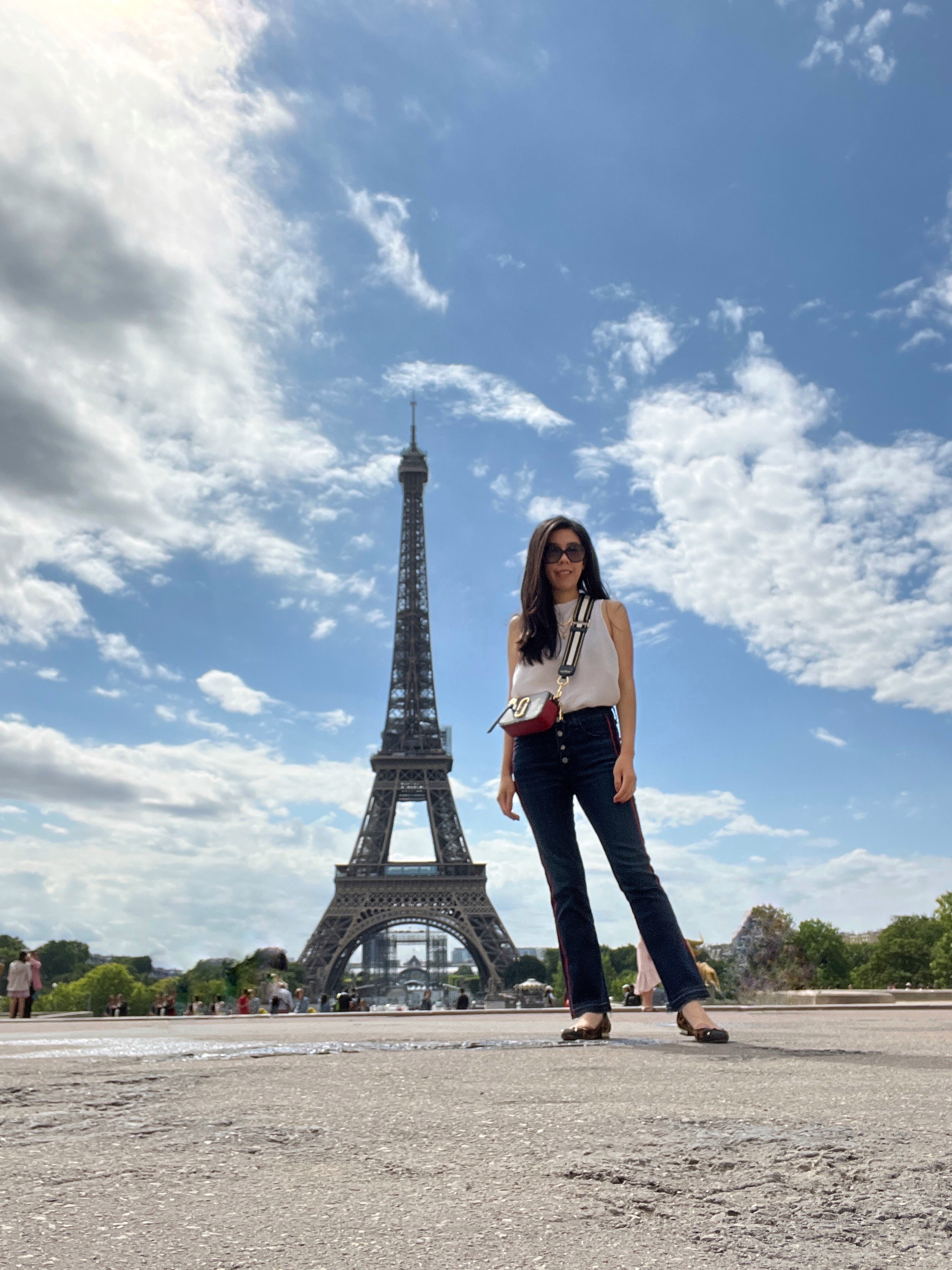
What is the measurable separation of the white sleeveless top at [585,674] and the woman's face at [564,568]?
0.47 feet

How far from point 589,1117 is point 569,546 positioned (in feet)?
9.90

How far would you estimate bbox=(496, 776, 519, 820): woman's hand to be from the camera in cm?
508

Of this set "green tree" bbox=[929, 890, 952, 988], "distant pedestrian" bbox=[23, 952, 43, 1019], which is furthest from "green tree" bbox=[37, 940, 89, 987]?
"distant pedestrian" bbox=[23, 952, 43, 1019]

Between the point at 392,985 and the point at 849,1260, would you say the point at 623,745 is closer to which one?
the point at 849,1260

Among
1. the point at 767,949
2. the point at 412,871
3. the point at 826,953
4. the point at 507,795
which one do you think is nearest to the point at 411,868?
the point at 412,871

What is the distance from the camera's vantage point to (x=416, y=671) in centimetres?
6444

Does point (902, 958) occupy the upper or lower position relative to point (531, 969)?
lower

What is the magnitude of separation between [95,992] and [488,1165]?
7839 cm

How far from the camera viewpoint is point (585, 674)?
4754 mm

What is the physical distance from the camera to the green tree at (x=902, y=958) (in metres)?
63.5

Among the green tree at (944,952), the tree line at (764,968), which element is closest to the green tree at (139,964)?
the tree line at (764,968)

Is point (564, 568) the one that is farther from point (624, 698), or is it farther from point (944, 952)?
point (944, 952)

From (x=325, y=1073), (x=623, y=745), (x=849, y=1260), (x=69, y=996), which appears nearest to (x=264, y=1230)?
(x=849, y=1260)

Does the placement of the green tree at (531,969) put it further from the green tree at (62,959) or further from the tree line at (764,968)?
the green tree at (62,959)
